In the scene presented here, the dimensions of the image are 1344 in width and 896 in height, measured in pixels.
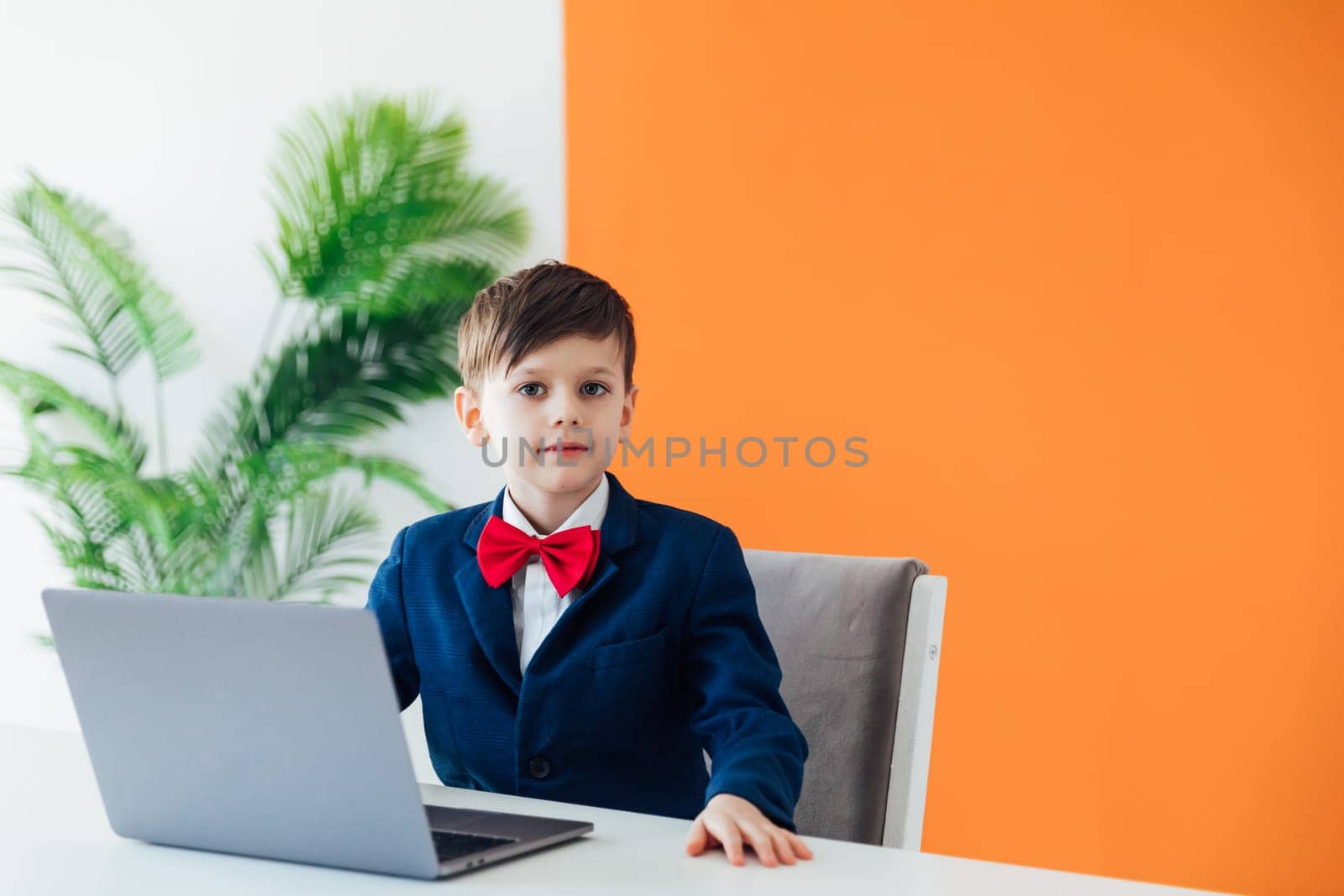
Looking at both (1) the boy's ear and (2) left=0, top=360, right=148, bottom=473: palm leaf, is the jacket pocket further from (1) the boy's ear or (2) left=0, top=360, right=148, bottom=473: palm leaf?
(2) left=0, top=360, right=148, bottom=473: palm leaf

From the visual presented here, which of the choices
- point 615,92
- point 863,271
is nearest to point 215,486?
point 615,92

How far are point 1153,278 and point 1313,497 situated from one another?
55 centimetres

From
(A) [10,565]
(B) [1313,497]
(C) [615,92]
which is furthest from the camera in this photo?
(A) [10,565]

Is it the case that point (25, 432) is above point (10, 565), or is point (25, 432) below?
above

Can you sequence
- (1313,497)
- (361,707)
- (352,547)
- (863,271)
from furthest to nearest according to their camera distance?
1. (352,547)
2. (863,271)
3. (1313,497)
4. (361,707)

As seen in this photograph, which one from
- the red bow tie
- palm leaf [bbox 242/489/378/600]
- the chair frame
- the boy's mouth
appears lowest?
palm leaf [bbox 242/489/378/600]

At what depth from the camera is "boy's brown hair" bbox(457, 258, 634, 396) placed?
4.57 feet

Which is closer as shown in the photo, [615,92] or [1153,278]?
[1153,278]

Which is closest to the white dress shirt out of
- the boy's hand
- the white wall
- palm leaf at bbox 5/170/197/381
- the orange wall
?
the boy's hand

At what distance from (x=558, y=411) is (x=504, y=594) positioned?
8.4 inches

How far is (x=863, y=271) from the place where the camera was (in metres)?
2.85

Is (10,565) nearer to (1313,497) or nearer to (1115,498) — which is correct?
(1115,498)

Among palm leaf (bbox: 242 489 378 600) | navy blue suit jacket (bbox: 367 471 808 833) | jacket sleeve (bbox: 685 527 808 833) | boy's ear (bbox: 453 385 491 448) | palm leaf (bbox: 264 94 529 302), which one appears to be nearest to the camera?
jacket sleeve (bbox: 685 527 808 833)

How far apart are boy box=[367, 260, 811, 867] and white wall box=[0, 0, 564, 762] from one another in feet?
6.12
